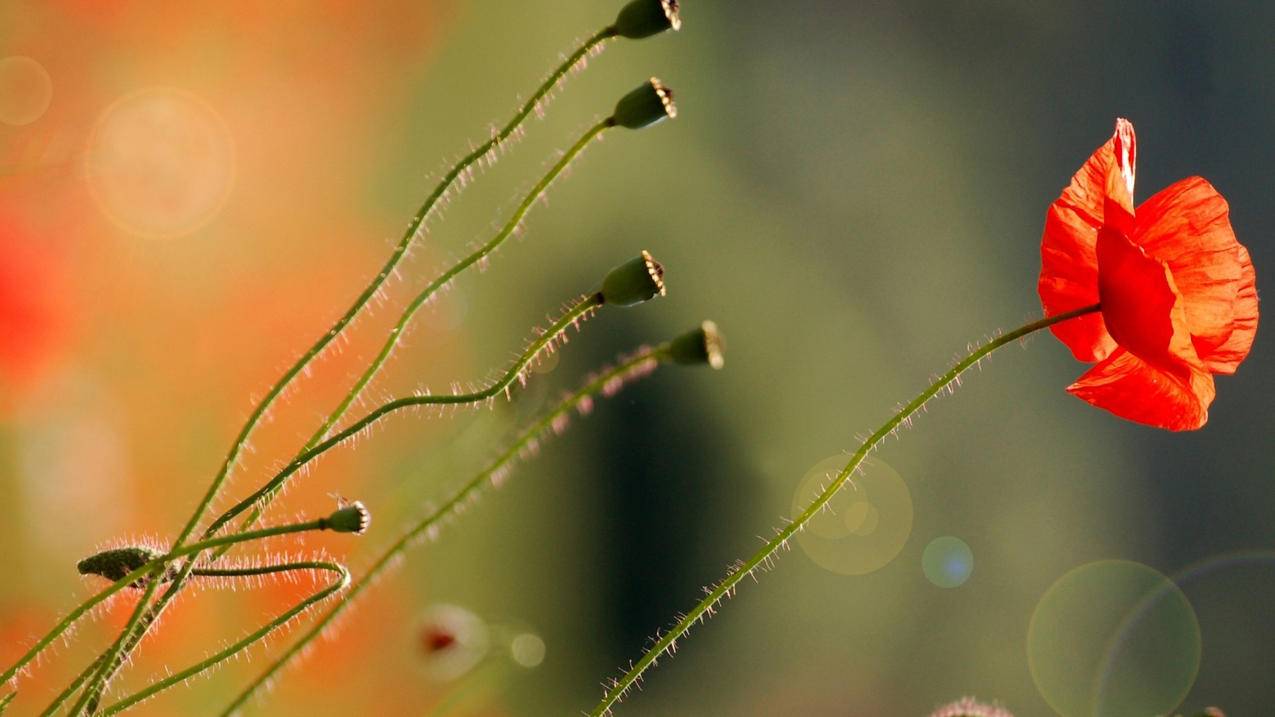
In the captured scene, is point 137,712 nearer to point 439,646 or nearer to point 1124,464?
point 439,646

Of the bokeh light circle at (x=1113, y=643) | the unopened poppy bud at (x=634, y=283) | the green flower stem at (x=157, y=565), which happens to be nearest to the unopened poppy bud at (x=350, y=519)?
the green flower stem at (x=157, y=565)

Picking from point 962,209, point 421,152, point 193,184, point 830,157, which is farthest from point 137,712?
point 962,209

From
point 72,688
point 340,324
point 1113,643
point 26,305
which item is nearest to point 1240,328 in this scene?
point 340,324

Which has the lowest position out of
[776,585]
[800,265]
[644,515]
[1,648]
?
[776,585]

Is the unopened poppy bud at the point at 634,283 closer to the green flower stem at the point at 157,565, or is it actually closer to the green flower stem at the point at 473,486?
the green flower stem at the point at 473,486

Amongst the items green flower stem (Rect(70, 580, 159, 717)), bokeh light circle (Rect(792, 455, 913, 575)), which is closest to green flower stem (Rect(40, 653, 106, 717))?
green flower stem (Rect(70, 580, 159, 717))

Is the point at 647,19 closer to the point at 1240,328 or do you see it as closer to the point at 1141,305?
the point at 1141,305
